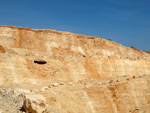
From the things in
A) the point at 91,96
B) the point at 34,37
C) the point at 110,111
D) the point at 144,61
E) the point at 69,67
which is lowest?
the point at 110,111

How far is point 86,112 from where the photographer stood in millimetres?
18969

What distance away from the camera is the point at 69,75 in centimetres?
3188

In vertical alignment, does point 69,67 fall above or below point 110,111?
above

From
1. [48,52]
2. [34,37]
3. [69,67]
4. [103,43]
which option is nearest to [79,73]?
[69,67]

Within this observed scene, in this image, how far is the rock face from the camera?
56.9 ft

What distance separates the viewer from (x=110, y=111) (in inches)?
858

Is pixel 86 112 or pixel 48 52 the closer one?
pixel 86 112

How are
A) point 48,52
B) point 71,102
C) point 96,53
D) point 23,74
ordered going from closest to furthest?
point 71,102, point 23,74, point 48,52, point 96,53

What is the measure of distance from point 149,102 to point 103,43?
26.1 m

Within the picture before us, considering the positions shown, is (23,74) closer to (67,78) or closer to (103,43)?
(67,78)

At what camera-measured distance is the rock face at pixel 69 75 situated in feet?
56.9

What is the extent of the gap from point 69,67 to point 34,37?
13.1 m

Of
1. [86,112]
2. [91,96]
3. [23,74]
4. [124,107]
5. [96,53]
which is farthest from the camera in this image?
[96,53]

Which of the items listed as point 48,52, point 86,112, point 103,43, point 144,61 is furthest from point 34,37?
point 86,112
